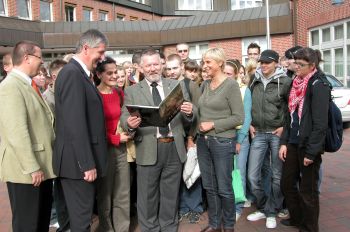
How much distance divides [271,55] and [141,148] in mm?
1819

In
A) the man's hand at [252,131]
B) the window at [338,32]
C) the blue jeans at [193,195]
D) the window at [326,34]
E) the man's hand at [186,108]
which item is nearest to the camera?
the man's hand at [186,108]

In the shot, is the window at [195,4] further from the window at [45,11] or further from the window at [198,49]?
the window at [198,49]

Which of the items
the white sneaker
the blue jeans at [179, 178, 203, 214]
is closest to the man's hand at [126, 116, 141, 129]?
the blue jeans at [179, 178, 203, 214]

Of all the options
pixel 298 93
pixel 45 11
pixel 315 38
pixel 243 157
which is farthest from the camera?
pixel 45 11

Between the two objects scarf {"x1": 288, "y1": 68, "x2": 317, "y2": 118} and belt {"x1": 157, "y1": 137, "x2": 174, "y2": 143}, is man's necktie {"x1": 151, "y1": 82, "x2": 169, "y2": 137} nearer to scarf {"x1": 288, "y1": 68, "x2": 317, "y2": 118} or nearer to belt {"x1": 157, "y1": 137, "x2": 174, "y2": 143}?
belt {"x1": 157, "y1": 137, "x2": 174, "y2": 143}

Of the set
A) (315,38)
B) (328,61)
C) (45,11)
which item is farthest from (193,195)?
(45,11)

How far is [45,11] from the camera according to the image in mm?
22906

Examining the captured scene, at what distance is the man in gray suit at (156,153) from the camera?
3812mm

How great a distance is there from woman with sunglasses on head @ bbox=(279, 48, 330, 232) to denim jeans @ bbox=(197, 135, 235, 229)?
2.19 ft

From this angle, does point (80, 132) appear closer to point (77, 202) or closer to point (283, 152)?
point (77, 202)

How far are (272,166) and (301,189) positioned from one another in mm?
620

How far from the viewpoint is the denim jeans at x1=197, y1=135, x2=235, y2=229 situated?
12.5ft

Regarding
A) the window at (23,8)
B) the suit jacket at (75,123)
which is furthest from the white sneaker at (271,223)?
the window at (23,8)

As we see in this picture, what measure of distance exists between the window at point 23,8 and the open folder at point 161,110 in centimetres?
1975
